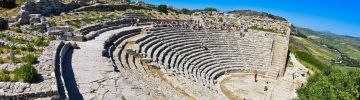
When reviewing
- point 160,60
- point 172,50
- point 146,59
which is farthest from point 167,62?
point 172,50

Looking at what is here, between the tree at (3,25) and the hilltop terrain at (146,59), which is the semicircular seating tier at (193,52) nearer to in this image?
the hilltop terrain at (146,59)

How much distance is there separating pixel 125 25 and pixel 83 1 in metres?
10.3

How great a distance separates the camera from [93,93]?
63.4 ft

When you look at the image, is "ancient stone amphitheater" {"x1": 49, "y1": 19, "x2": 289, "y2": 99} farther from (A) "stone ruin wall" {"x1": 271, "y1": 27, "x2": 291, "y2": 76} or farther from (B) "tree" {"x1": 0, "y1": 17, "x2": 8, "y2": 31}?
(B) "tree" {"x1": 0, "y1": 17, "x2": 8, "y2": 31}

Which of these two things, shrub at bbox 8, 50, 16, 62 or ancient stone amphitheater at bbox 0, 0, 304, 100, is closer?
shrub at bbox 8, 50, 16, 62

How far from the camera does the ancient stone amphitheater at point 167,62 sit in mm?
21719

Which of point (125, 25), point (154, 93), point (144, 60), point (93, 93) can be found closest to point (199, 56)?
point (125, 25)

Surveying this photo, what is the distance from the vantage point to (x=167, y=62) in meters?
35.2

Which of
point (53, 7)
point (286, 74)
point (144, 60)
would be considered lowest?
point (286, 74)

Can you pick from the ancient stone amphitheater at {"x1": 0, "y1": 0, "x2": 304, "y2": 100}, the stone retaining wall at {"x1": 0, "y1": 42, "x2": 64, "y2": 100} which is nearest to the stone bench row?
the ancient stone amphitheater at {"x1": 0, "y1": 0, "x2": 304, "y2": 100}

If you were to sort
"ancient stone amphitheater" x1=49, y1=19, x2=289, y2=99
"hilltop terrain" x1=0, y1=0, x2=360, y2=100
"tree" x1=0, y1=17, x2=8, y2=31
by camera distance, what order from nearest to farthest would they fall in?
"hilltop terrain" x1=0, y1=0, x2=360, y2=100 < "ancient stone amphitheater" x1=49, y1=19, x2=289, y2=99 < "tree" x1=0, y1=17, x2=8, y2=31

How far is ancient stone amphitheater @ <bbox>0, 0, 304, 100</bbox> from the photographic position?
21.7 m

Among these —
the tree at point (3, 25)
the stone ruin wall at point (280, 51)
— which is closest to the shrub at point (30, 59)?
the tree at point (3, 25)

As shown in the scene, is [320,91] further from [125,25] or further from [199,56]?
[125,25]
